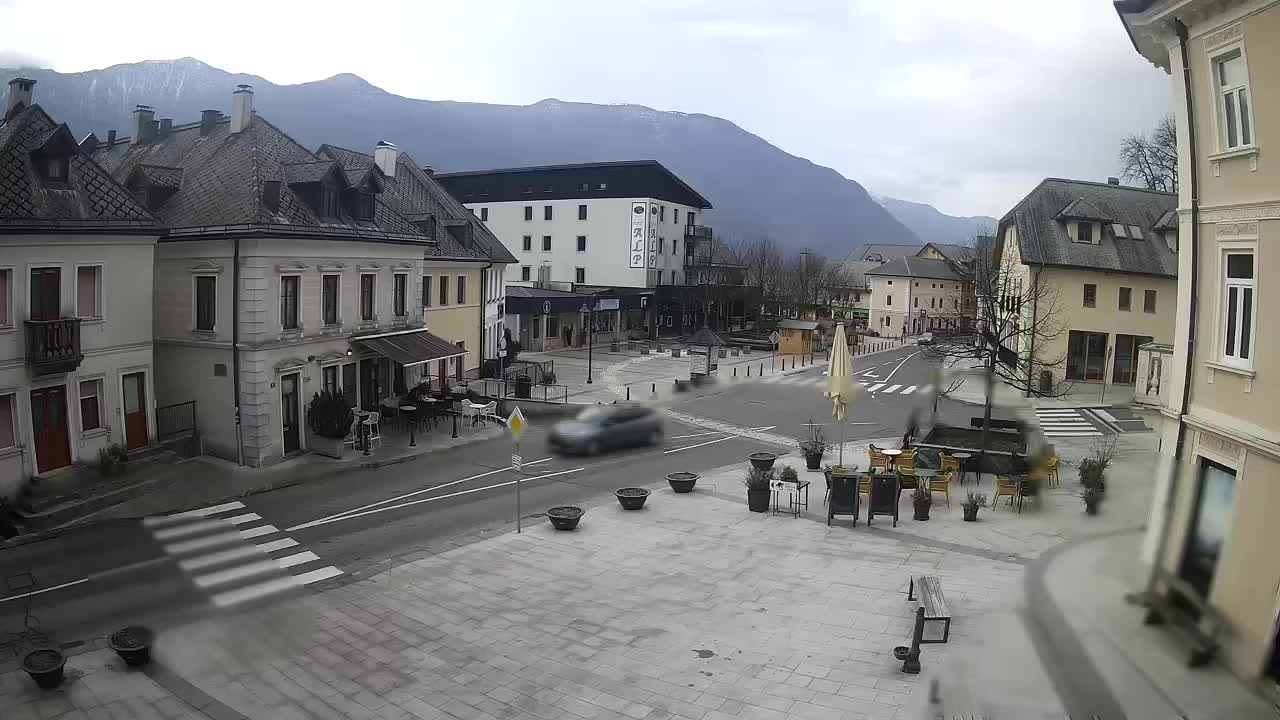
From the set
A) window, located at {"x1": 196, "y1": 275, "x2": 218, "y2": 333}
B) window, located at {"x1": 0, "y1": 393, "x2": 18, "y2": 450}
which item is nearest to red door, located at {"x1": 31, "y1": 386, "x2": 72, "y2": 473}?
window, located at {"x1": 0, "y1": 393, "x2": 18, "y2": 450}

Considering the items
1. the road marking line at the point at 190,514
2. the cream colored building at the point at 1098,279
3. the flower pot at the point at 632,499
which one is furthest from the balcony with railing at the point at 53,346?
the cream colored building at the point at 1098,279

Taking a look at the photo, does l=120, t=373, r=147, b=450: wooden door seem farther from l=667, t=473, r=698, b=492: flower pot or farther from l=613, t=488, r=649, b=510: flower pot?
l=667, t=473, r=698, b=492: flower pot

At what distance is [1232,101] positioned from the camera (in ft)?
31.3

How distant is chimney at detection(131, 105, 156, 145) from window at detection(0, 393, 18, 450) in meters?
15.0

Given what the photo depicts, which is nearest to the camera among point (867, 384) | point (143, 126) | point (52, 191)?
point (52, 191)

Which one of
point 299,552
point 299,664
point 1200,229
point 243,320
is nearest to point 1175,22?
point 1200,229

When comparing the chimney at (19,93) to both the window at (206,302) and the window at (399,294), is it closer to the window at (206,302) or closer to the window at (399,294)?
the window at (206,302)

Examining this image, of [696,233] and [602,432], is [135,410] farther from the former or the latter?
[696,233]

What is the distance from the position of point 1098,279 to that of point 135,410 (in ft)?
134

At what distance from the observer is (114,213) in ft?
69.4

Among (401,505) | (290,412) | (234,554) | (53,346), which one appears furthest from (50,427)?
(401,505)

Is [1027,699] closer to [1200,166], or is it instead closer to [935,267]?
[1200,166]

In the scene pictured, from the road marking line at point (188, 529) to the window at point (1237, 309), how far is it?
18.2 m

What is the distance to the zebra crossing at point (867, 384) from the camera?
43781 millimetres
